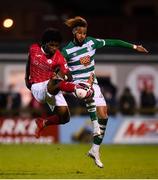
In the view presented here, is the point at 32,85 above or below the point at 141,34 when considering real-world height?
above

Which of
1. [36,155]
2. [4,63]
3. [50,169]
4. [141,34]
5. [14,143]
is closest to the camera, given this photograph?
[50,169]

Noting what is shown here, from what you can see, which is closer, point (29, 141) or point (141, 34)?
point (29, 141)

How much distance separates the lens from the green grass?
44.2 feet

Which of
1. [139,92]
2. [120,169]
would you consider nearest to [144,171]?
[120,169]

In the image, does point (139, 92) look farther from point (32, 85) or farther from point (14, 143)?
point (32, 85)

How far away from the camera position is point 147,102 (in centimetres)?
2525

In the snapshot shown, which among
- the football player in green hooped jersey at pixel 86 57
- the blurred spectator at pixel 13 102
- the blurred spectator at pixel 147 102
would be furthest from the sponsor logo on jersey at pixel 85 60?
the blurred spectator at pixel 147 102

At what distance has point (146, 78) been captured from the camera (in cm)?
2773

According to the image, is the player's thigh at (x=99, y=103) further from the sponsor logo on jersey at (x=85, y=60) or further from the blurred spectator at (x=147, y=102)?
the blurred spectator at (x=147, y=102)

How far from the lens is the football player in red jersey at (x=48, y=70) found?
529 inches

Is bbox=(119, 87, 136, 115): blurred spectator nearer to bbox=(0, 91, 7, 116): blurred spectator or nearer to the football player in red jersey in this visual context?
bbox=(0, 91, 7, 116): blurred spectator

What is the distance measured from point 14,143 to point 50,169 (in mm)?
9058

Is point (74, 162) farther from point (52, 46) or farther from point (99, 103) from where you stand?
point (52, 46)

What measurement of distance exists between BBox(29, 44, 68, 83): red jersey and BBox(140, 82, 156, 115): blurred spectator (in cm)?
1133
